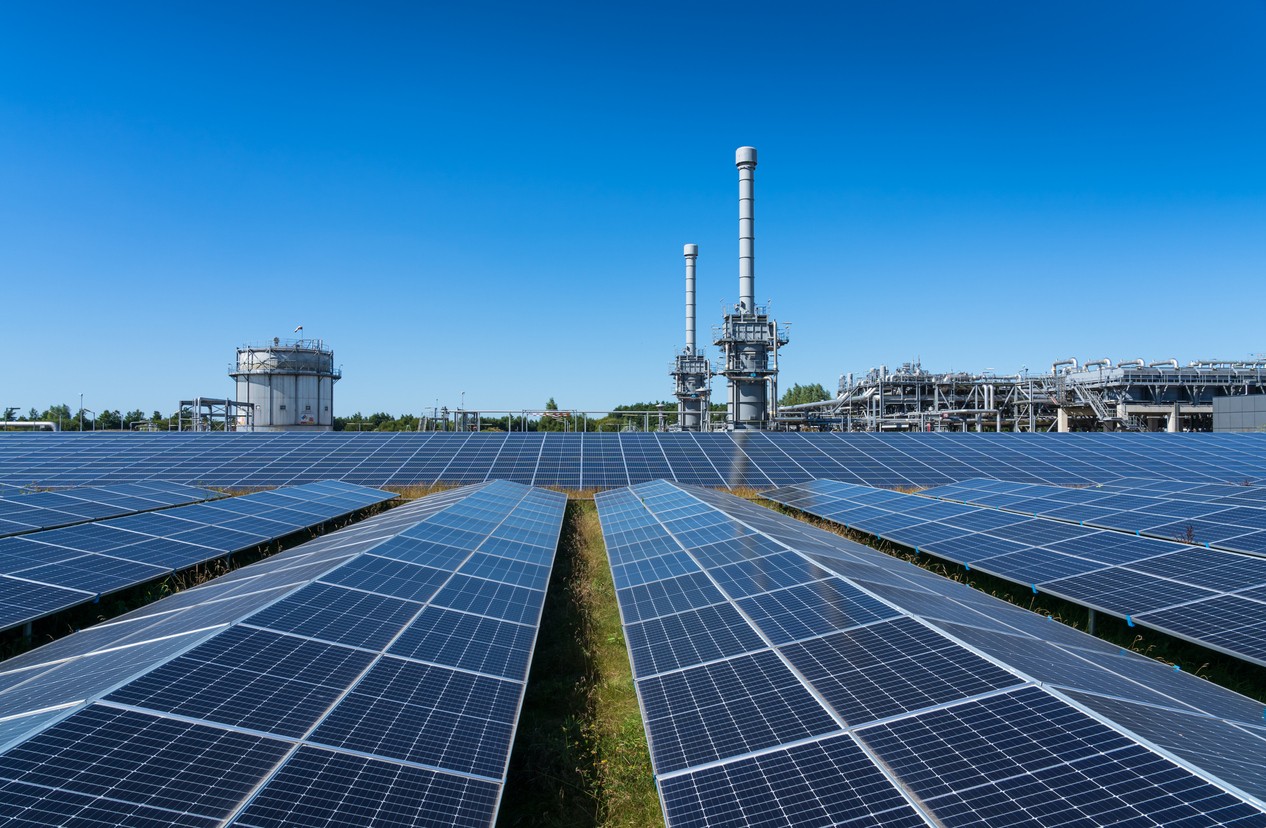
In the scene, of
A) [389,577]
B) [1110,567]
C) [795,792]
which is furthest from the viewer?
[1110,567]

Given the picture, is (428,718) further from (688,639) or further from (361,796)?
(688,639)

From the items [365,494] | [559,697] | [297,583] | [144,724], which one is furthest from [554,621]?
[365,494]

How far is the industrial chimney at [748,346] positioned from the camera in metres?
50.2

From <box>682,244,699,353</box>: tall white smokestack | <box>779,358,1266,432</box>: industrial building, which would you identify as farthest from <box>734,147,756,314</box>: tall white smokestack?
<box>682,244,699,353</box>: tall white smokestack

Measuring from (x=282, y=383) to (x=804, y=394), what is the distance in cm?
11965

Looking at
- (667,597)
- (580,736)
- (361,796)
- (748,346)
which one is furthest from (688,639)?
(748,346)

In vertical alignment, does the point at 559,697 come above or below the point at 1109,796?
below

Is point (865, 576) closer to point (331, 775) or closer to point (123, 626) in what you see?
point (331, 775)

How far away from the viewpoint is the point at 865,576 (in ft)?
35.0

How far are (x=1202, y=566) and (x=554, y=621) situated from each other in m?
12.1

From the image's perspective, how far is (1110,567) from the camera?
12.3 m

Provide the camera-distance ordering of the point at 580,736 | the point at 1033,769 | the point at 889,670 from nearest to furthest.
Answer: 1. the point at 1033,769
2. the point at 889,670
3. the point at 580,736

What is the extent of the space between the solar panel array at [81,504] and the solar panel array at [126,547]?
0.92 meters

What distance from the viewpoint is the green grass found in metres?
6.86
